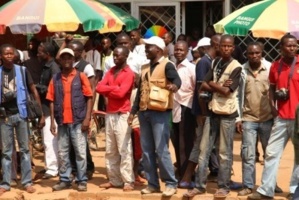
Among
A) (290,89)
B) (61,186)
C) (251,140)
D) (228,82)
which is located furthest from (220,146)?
(61,186)

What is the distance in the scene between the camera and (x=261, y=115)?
862 cm

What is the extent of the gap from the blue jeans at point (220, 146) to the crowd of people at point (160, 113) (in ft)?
0.04

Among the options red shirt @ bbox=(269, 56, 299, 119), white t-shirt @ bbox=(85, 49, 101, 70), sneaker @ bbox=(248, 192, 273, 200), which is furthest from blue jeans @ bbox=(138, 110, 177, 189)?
white t-shirt @ bbox=(85, 49, 101, 70)

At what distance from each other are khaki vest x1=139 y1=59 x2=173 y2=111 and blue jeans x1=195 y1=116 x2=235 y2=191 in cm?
55

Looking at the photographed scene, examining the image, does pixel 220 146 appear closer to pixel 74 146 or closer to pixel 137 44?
pixel 74 146

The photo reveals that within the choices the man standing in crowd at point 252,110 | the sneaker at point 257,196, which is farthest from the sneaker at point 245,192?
the sneaker at point 257,196

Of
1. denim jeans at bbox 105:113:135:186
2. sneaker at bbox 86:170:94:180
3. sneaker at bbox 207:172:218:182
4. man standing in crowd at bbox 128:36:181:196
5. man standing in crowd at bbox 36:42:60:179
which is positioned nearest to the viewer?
man standing in crowd at bbox 128:36:181:196

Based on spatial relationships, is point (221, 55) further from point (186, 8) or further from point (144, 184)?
point (186, 8)

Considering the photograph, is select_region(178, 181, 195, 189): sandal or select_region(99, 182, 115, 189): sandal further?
select_region(99, 182, 115, 189): sandal

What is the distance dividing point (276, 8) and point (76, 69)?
2.69 metres

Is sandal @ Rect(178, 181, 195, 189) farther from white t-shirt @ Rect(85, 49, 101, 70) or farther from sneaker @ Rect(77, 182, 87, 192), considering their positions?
white t-shirt @ Rect(85, 49, 101, 70)

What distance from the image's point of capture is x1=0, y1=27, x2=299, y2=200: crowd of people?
843 centimetres

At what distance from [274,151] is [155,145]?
4.55ft

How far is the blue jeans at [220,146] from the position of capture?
8477 mm
